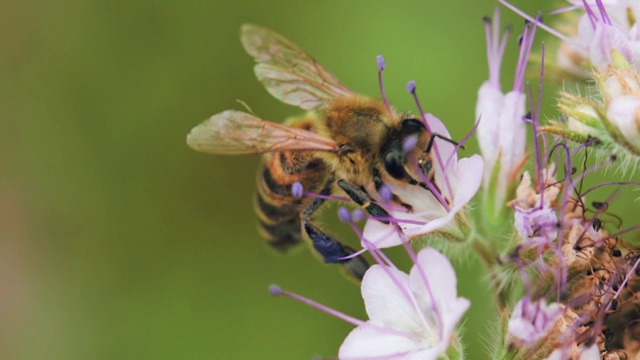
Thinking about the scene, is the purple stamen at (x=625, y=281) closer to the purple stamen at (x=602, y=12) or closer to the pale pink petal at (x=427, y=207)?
the pale pink petal at (x=427, y=207)

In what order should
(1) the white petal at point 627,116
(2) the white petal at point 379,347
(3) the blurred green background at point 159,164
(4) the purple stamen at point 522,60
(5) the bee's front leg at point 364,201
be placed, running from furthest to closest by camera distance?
(3) the blurred green background at point 159,164 < (4) the purple stamen at point 522,60 < (5) the bee's front leg at point 364,201 < (2) the white petal at point 379,347 < (1) the white petal at point 627,116

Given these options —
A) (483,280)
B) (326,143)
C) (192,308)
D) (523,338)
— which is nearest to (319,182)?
(326,143)

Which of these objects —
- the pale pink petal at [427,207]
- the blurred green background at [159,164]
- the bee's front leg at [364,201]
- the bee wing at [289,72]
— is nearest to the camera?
the pale pink petal at [427,207]

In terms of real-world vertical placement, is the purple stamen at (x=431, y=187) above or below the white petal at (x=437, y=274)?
above

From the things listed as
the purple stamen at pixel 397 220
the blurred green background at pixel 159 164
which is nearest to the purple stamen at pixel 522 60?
the purple stamen at pixel 397 220

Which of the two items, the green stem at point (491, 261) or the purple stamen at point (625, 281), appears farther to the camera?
the green stem at point (491, 261)

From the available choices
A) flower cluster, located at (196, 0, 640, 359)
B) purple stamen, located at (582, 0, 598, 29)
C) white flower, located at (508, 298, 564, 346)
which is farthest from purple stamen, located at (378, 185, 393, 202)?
purple stamen, located at (582, 0, 598, 29)

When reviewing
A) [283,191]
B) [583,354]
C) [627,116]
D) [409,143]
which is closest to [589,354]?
[583,354]
